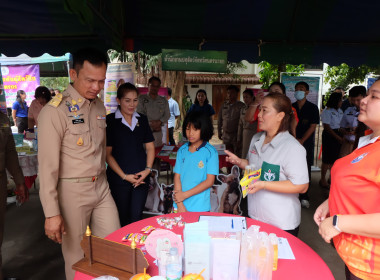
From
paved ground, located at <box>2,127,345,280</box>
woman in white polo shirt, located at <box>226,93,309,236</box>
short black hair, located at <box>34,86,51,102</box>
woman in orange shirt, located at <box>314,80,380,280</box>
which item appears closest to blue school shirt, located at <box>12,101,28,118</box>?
short black hair, located at <box>34,86,51,102</box>

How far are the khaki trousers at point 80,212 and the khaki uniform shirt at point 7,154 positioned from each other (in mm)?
714

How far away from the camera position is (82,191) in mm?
1969

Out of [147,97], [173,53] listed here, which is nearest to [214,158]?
[173,53]

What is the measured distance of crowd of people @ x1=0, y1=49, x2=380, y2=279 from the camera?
126 cm

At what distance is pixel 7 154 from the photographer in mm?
2340

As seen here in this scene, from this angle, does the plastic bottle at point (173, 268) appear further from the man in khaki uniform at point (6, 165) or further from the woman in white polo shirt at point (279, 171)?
the man in khaki uniform at point (6, 165)

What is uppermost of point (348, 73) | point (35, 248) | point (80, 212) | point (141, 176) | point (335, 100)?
point (348, 73)

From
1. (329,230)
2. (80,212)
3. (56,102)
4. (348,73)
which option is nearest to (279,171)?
(329,230)

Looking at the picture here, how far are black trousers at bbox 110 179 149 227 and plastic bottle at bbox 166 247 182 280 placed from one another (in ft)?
5.29

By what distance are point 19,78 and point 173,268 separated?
1070cm

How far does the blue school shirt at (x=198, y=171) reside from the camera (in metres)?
2.26

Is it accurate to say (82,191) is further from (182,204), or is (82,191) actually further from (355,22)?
(355,22)

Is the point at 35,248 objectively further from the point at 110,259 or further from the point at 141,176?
the point at 110,259

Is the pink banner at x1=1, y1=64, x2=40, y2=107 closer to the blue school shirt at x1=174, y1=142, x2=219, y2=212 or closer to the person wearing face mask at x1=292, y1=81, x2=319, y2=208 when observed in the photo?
the person wearing face mask at x1=292, y1=81, x2=319, y2=208
